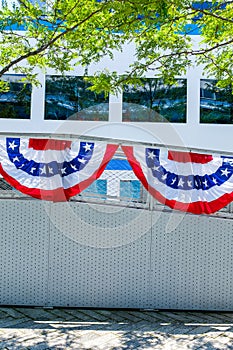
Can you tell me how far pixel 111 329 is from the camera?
4.33 meters

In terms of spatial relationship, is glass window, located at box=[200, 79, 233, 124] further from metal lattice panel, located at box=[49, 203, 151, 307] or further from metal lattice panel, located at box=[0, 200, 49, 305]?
metal lattice panel, located at box=[0, 200, 49, 305]

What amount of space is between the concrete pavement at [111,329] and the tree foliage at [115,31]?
4.41 metres

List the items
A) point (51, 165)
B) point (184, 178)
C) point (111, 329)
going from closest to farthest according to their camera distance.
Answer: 1. point (111, 329)
2. point (51, 165)
3. point (184, 178)

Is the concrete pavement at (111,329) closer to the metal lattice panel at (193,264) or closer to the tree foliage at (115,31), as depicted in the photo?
the metal lattice panel at (193,264)

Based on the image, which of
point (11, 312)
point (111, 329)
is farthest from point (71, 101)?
point (111, 329)

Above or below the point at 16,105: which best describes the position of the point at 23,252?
below

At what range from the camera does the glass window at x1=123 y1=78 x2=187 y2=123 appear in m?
15.5

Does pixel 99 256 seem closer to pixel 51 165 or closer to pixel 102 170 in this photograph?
pixel 102 170

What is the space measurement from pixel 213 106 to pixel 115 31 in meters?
10.4

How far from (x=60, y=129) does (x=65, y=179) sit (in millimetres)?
11543

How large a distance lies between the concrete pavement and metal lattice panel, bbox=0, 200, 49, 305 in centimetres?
24

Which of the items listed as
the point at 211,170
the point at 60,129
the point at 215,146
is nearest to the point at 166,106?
the point at 215,146

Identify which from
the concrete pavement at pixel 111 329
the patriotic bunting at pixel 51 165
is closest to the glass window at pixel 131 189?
the patriotic bunting at pixel 51 165

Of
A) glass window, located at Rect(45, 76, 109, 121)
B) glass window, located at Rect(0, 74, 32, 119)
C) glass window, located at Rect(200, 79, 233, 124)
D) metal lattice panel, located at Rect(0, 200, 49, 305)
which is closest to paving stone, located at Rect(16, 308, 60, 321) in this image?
metal lattice panel, located at Rect(0, 200, 49, 305)
